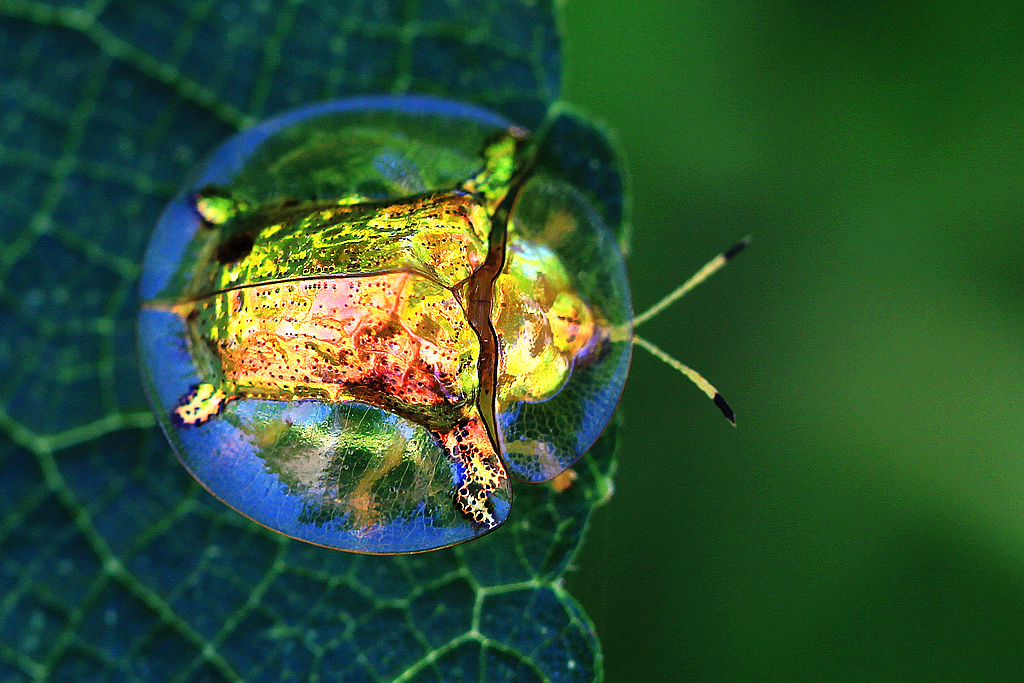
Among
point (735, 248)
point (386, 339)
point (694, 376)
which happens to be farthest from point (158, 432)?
point (735, 248)

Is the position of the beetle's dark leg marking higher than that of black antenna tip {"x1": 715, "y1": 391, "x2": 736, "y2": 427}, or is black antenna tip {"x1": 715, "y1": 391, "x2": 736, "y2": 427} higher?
black antenna tip {"x1": 715, "y1": 391, "x2": 736, "y2": 427}

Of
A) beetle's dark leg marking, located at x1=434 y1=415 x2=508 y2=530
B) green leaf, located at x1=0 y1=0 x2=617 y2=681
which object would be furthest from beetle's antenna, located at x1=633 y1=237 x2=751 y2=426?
beetle's dark leg marking, located at x1=434 y1=415 x2=508 y2=530

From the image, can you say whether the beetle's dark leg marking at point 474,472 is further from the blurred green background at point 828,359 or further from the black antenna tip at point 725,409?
the black antenna tip at point 725,409

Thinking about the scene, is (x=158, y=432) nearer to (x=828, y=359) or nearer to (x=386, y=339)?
(x=386, y=339)

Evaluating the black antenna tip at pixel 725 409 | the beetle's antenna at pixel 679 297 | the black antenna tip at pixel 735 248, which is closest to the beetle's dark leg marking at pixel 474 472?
the beetle's antenna at pixel 679 297

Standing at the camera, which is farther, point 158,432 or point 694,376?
point 158,432

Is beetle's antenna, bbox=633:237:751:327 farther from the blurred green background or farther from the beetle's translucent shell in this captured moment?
the beetle's translucent shell

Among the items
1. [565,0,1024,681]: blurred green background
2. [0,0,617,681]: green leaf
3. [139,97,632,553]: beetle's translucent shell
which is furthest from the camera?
[0,0,617,681]: green leaf

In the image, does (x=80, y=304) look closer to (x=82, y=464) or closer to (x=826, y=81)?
(x=82, y=464)
